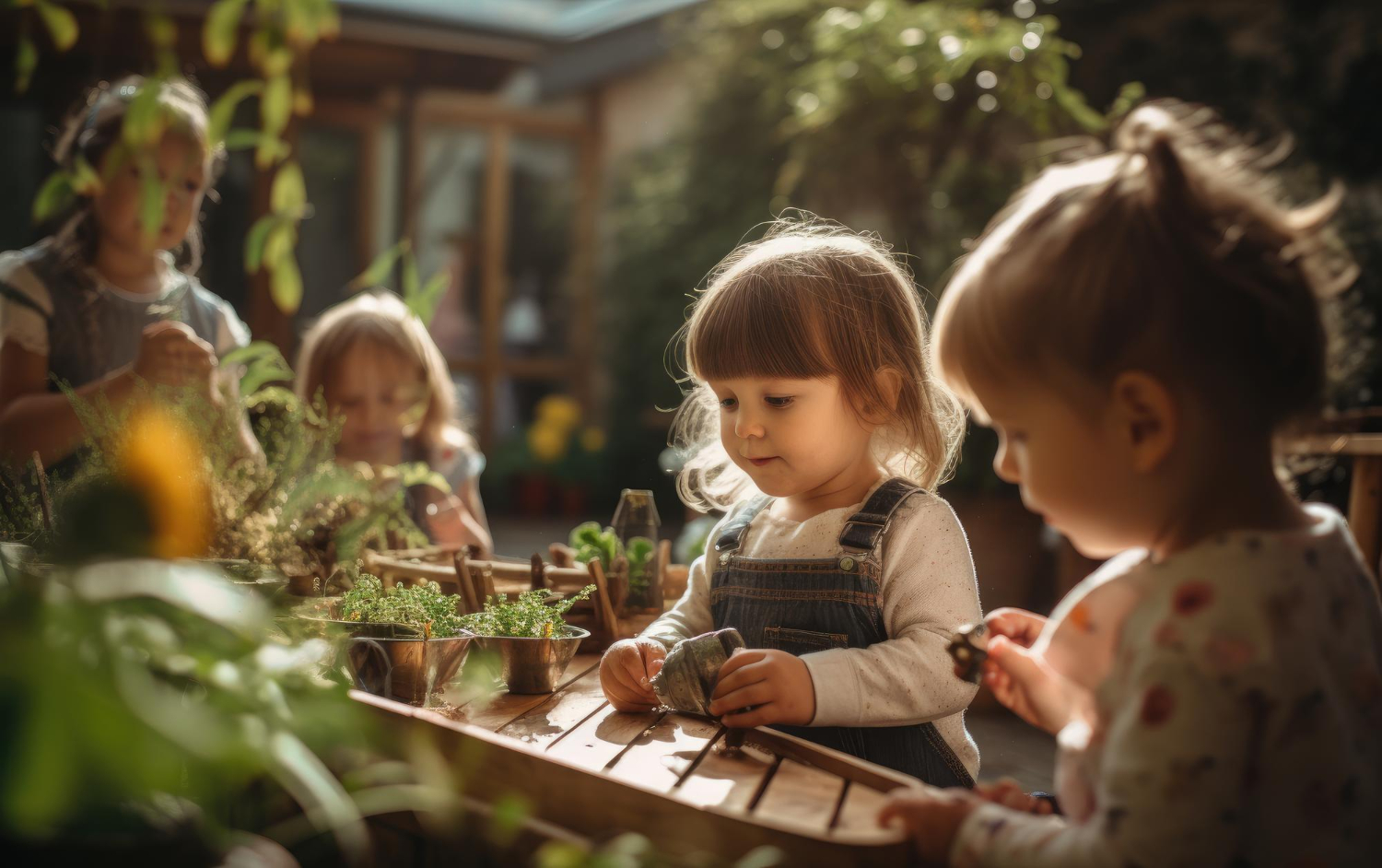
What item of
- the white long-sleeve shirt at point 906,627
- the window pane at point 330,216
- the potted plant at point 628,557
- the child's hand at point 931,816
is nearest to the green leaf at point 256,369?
the potted plant at point 628,557

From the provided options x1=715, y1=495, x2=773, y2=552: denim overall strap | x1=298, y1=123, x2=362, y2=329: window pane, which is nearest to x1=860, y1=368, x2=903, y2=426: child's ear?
x1=715, y1=495, x2=773, y2=552: denim overall strap

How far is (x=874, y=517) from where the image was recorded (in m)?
1.83

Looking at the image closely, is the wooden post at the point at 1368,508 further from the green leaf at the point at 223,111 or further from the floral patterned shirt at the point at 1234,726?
the green leaf at the point at 223,111

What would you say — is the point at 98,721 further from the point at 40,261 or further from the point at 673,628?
the point at 40,261

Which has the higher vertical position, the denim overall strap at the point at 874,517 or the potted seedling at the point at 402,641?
the denim overall strap at the point at 874,517

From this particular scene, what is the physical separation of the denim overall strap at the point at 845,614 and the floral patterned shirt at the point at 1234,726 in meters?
0.74

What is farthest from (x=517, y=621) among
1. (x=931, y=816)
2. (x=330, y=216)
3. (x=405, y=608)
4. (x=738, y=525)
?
(x=330, y=216)

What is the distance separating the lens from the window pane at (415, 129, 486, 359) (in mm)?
10938

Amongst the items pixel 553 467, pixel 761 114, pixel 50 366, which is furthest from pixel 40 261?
pixel 553 467

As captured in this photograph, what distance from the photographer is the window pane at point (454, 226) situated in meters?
10.9

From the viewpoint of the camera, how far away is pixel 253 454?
2.21 meters

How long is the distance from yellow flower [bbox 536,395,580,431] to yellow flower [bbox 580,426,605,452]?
0.63 ft

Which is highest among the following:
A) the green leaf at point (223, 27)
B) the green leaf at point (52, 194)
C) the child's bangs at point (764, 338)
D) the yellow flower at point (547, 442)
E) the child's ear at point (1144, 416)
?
the green leaf at point (223, 27)

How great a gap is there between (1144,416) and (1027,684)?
0.37 meters
